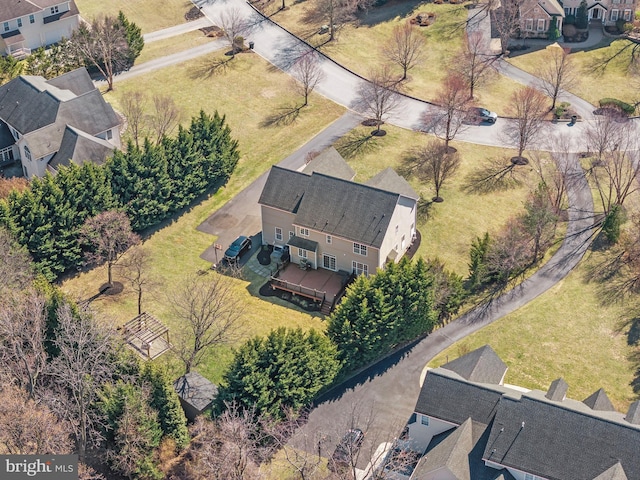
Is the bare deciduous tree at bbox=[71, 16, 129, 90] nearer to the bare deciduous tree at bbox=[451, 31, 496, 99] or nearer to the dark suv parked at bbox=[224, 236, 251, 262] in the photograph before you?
the dark suv parked at bbox=[224, 236, 251, 262]

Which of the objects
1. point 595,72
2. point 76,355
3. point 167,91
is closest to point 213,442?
point 76,355

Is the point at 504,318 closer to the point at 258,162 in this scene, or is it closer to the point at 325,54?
the point at 258,162

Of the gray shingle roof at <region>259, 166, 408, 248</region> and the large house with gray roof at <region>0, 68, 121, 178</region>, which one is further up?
the large house with gray roof at <region>0, 68, 121, 178</region>

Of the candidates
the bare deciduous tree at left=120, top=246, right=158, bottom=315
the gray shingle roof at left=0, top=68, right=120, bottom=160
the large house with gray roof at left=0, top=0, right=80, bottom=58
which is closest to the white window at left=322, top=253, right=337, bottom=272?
the bare deciduous tree at left=120, top=246, right=158, bottom=315

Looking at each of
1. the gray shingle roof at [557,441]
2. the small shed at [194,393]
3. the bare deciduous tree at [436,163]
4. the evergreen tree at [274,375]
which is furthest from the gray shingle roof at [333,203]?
the gray shingle roof at [557,441]

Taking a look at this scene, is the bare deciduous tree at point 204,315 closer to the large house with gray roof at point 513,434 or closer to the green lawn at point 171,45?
the large house with gray roof at point 513,434

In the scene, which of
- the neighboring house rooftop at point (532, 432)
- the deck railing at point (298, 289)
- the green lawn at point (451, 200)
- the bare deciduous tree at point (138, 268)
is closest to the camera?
the neighboring house rooftop at point (532, 432)
